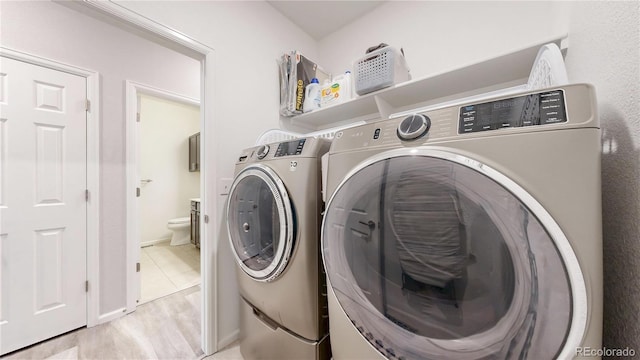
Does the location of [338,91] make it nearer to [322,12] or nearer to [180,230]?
[322,12]

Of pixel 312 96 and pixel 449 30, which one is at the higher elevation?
pixel 449 30

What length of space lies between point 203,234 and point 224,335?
0.66 m

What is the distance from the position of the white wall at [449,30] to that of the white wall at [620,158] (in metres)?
0.51

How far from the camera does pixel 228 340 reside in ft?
4.51

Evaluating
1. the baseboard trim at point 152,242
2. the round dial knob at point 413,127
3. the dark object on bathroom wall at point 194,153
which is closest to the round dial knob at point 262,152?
the round dial knob at point 413,127

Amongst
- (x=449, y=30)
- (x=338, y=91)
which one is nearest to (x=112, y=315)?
(x=338, y=91)

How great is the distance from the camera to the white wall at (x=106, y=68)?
1.47 meters

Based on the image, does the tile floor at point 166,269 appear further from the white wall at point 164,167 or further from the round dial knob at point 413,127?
the round dial knob at point 413,127

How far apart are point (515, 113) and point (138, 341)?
2282 millimetres

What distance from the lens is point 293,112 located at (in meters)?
1.73

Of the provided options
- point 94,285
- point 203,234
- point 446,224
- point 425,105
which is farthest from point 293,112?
point 94,285

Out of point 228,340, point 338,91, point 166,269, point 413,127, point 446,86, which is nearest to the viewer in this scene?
point 413,127

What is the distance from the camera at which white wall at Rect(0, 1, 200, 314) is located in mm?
1474

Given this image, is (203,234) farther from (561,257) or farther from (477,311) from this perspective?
(561,257)
